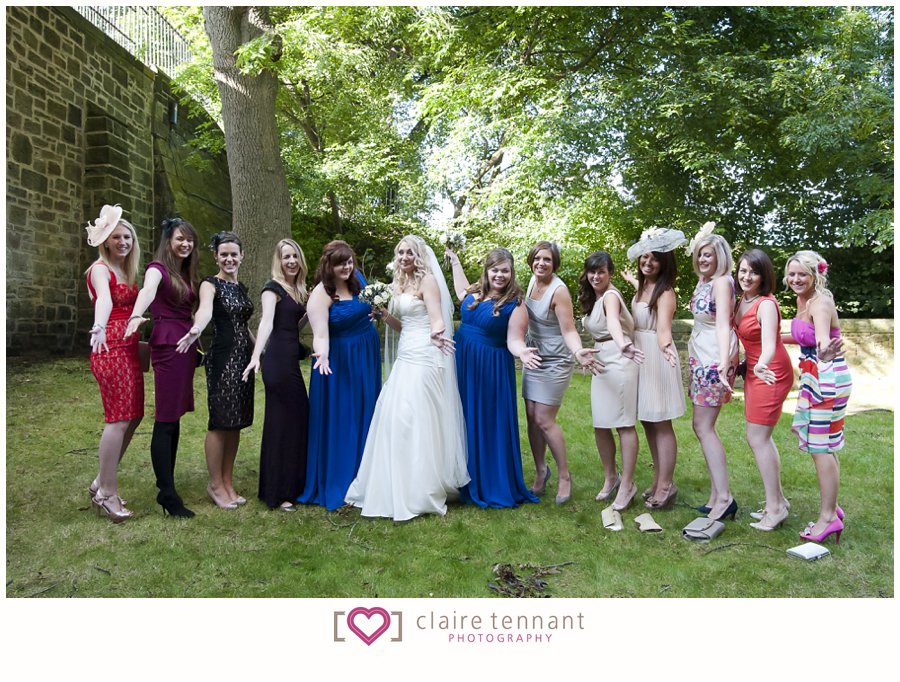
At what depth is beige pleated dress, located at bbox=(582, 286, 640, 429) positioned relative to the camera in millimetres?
4473

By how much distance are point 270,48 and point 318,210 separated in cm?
612

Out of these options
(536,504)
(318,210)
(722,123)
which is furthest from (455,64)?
(536,504)

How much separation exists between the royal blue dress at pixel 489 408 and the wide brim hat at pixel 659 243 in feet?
3.34

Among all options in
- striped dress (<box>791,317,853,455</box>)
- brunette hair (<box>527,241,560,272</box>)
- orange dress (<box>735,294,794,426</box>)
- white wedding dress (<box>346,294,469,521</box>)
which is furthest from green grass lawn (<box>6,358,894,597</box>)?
brunette hair (<box>527,241,560,272</box>)

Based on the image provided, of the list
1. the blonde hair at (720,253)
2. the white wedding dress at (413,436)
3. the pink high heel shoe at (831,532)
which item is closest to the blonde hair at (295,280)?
the white wedding dress at (413,436)

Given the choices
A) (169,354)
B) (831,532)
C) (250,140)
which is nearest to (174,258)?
(169,354)

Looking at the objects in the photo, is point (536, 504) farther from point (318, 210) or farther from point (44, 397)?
point (318, 210)

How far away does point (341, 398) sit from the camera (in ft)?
15.1

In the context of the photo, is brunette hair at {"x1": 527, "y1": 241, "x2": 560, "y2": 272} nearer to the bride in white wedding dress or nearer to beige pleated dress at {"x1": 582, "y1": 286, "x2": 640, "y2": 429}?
beige pleated dress at {"x1": 582, "y1": 286, "x2": 640, "y2": 429}

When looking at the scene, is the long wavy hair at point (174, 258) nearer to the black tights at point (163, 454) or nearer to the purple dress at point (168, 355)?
the purple dress at point (168, 355)

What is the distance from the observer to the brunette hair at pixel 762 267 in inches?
153

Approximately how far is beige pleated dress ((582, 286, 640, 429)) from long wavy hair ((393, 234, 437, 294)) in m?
1.19

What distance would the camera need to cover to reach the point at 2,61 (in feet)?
10.2
